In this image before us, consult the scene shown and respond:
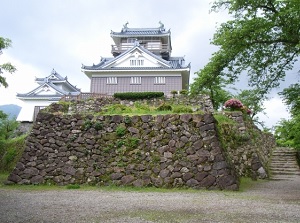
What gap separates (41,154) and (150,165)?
12.9 ft

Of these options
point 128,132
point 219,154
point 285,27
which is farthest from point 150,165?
point 285,27

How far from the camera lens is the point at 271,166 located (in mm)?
14727

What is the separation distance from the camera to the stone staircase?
13.3 m

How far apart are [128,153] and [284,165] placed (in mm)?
→ 8355

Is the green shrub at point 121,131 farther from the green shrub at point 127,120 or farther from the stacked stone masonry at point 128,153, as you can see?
the green shrub at point 127,120

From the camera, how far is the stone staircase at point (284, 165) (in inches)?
525

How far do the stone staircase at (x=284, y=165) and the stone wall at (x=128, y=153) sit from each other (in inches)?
167

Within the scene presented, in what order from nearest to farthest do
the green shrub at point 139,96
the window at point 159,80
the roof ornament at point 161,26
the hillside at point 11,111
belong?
the hillside at point 11,111 → the green shrub at point 139,96 → the window at point 159,80 → the roof ornament at point 161,26

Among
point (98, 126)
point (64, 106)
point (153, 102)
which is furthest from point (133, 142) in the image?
point (64, 106)

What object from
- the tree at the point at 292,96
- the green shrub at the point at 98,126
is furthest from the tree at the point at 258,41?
the green shrub at the point at 98,126

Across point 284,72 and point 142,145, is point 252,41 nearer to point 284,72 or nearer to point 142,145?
point 284,72

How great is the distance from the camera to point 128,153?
10.6m

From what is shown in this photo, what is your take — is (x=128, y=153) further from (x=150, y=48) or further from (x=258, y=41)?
(x=150, y=48)

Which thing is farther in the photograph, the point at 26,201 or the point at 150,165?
the point at 150,165
